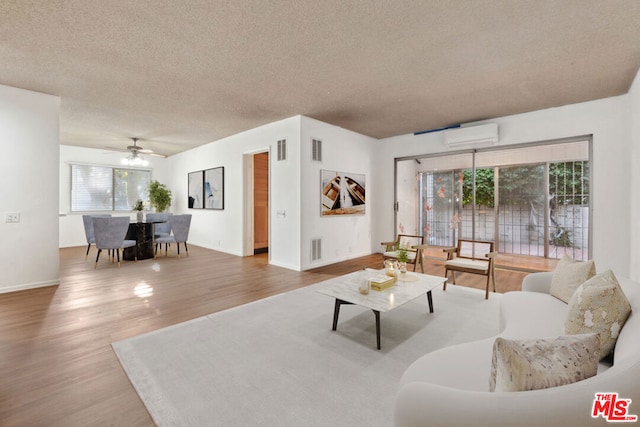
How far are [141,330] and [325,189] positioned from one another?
3.71 metres

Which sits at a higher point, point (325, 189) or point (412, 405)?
point (325, 189)

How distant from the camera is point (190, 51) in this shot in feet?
9.41

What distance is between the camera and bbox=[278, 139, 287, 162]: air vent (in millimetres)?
5254

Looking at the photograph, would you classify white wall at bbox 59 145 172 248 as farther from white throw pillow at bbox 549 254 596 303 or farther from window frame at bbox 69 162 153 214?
white throw pillow at bbox 549 254 596 303

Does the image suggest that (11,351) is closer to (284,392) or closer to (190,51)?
(284,392)

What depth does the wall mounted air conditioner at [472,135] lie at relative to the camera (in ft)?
16.3

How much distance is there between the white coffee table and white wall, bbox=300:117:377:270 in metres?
2.25

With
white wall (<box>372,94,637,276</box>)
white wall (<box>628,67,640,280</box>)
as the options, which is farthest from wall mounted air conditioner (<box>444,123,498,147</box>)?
white wall (<box>628,67,640,280</box>)

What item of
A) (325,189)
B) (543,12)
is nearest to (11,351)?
(325,189)

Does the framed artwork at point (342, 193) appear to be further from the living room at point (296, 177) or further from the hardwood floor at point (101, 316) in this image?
the hardwood floor at point (101, 316)

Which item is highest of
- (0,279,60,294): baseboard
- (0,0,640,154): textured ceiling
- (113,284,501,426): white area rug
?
(0,0,640,154): textured ceiling

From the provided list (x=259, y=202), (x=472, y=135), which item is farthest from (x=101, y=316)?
(x=472, y=135)

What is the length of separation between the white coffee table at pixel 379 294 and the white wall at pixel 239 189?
2.39 metres

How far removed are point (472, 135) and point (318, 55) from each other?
11.8 feet
